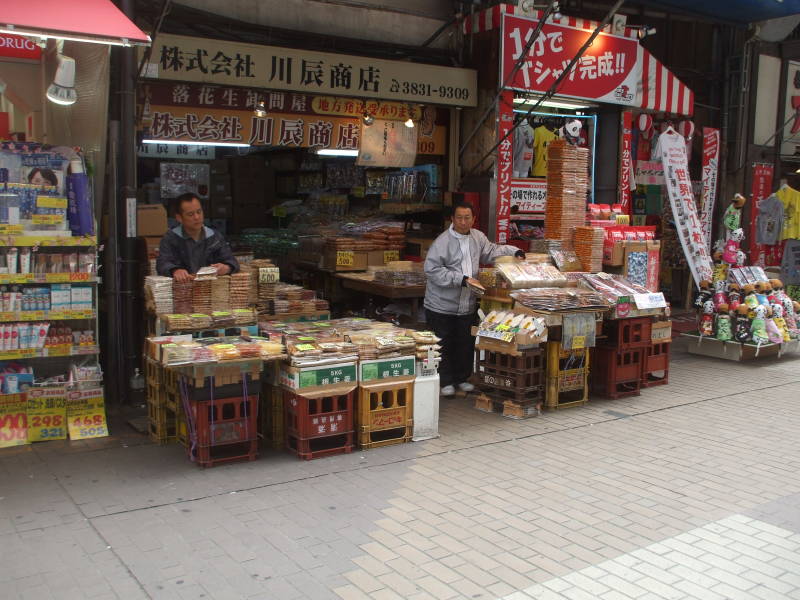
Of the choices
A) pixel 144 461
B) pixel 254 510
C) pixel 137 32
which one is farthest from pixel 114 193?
pixel 254 510

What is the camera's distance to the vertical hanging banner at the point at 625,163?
11922 mm

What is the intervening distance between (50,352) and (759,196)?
1291cm

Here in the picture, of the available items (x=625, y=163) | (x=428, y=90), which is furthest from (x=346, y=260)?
(x=625, y=163)

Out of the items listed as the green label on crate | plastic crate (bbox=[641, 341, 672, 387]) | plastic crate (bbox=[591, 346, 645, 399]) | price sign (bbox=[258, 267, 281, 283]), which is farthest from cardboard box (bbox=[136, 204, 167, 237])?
plastic crate (bbox=[641, 341, 672, 387])

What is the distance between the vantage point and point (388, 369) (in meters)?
6.45

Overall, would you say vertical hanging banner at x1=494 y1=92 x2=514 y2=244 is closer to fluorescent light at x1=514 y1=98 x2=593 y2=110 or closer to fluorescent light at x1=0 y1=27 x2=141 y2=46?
fluorescent light at x1=514 y1=98 x2=593 y2=110

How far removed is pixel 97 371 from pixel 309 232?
198 inches

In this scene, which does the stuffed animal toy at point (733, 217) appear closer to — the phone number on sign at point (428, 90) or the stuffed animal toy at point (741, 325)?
the stuffed animal toy at point (741, 325)

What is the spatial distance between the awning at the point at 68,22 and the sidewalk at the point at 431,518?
3160mm

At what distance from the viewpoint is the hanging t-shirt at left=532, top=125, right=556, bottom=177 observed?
1169 cm

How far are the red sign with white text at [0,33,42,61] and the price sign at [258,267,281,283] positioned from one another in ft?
9.33

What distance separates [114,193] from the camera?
7.45 m

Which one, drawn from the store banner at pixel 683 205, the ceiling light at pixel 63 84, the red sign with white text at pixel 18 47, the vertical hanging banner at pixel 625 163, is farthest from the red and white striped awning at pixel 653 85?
the ceiling light at pixel 63 84

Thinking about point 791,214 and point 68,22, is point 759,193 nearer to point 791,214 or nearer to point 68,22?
point 791,214
